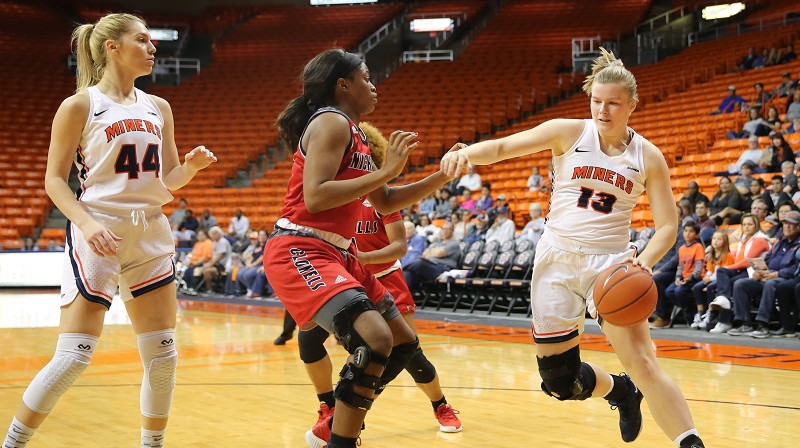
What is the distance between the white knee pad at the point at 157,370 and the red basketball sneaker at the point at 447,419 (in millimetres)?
1597

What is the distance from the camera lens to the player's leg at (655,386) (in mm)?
3502

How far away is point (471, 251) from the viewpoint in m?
12.0

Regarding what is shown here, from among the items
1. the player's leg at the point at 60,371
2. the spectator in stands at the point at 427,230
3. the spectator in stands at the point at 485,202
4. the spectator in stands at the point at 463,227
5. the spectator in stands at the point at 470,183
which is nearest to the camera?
the player's leg at the point at 60,371

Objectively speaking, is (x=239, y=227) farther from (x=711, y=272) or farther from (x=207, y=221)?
(x=711, y=272)

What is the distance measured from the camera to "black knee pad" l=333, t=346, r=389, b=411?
316 centimetres

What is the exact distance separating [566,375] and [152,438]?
1.80 metres

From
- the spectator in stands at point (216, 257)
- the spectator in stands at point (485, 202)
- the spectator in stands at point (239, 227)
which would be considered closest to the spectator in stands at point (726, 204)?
the spectator in stands at point (485, 202)

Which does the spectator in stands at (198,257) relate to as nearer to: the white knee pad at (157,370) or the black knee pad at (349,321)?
the white knee pad at (157,370)

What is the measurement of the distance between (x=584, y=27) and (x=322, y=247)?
2360cm

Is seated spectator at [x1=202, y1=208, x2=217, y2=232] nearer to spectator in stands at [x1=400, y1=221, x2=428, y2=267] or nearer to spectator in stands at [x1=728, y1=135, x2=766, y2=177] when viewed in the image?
spectator in stands at [x1=400, y1=221, x2=428, y2=267]

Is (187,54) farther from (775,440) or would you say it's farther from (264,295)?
(775,440)

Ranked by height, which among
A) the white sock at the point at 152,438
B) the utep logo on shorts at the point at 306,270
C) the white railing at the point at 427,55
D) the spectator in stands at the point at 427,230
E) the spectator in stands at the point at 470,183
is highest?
the white railing at the point at 427,55

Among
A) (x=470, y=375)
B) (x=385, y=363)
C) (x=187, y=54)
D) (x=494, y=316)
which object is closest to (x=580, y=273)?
(x=385, y=363)

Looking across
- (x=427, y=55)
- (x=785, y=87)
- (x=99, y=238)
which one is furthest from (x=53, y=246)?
(x=99, y=238)
